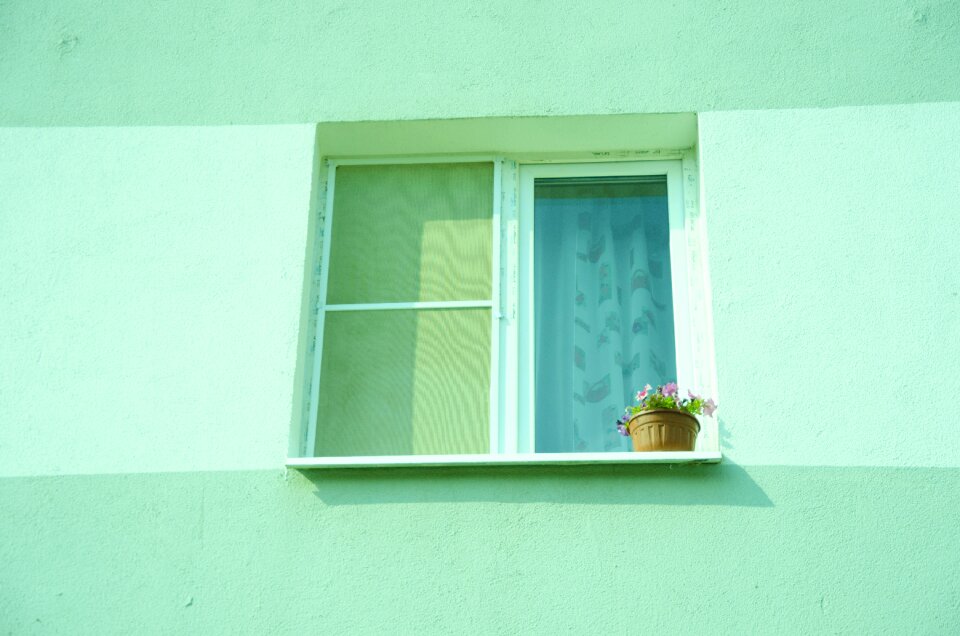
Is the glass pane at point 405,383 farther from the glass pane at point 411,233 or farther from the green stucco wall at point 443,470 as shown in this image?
the green stucco wall at point 443,470

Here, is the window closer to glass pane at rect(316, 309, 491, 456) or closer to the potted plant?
glass pane at rect(316, 309, 491, 456)

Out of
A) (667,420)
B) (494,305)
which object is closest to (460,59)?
(494,305)

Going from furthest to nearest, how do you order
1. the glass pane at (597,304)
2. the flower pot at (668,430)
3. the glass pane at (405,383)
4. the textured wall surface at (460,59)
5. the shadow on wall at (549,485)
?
the textured wall surface at (460,59) → the glass pane at (597,304) → the glass pane at (405,383) → the flower pot at (668,430) → the shadow on wall at (549,485)

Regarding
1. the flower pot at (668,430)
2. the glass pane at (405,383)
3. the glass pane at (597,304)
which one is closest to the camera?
the flower pot at (668,430)

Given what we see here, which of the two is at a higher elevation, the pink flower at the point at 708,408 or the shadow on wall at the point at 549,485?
the pink flower at the point at 708,408

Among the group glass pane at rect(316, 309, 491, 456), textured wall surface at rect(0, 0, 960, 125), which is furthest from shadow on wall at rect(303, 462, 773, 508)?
textured wall surface at rect(0, 0, 960, 125)

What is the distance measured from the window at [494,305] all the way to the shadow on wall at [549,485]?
22cm

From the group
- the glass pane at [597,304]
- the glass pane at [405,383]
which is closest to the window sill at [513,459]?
the glass pane at [405,383]

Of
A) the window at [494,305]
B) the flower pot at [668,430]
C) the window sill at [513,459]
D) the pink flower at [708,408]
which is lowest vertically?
the window sill at [513,459]

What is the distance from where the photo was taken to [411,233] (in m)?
6.03

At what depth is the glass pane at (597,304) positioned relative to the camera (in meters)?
5.69

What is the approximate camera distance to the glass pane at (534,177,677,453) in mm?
5688

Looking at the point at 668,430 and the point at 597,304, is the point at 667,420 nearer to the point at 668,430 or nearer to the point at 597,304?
the point at 668,430

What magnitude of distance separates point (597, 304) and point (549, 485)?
118 cm
